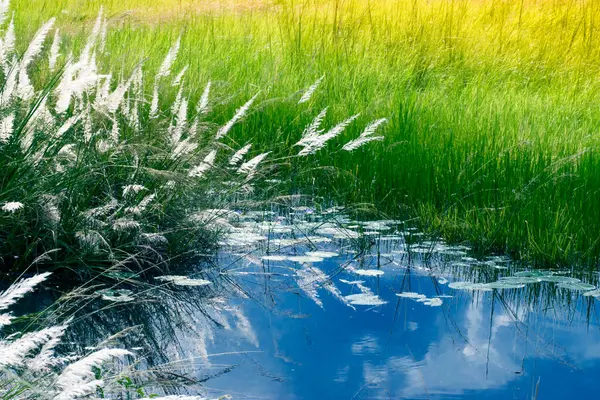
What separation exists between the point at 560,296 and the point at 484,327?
490 millimetres

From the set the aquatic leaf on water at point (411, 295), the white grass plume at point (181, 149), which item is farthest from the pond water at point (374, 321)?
the white grass plume at point (181, 149)

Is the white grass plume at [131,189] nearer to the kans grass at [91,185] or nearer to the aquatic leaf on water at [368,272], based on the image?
the kans grass at [91,185]

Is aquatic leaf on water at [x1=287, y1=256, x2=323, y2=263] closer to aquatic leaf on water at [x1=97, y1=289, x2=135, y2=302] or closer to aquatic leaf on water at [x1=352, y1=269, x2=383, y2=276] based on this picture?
aquatic leaf on water at [x1=352, y1=269, x2=383, y2=276]

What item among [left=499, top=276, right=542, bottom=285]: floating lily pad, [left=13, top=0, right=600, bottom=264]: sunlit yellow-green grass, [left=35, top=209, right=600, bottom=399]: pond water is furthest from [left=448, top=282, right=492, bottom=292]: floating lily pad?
[left=13, top=0, right=600, bottom=264]: sunlit yellow-green grass

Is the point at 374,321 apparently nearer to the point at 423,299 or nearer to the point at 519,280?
the point at 423,299

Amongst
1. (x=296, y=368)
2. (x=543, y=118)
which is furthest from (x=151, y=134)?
(x=543, y=118)

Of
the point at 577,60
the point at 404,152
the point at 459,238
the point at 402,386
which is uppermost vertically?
the point at 577,60

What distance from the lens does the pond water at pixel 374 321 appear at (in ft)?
8.04

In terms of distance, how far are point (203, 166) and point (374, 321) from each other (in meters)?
1.19

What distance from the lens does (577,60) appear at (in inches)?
283

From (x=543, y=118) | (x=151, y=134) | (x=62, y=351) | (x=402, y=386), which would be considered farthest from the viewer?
(x=543, y=118)

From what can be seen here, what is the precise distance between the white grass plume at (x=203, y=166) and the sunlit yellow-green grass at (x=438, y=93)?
52 centimetres

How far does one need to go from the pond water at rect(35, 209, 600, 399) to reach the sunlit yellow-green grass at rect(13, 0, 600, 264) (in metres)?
0.42

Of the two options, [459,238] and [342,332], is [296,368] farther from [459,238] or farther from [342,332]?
[459,238]
